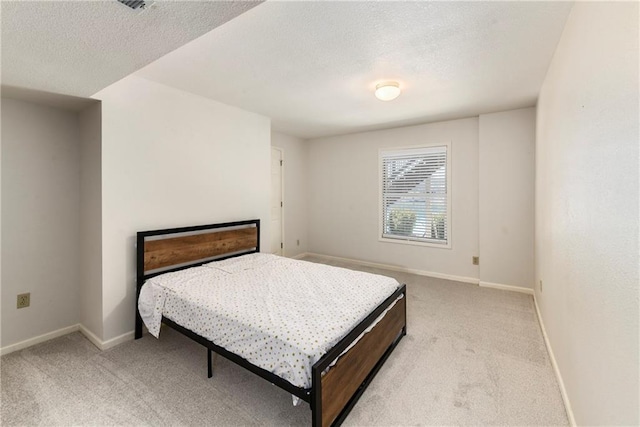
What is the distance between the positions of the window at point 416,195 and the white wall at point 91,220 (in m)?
3.84

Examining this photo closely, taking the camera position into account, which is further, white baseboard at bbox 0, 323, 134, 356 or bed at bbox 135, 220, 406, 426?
white baseboard at bbox 0, 323, 134, 356

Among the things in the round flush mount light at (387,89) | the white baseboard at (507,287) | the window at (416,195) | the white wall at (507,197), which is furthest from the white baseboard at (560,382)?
the round flush mount light at (387,89)

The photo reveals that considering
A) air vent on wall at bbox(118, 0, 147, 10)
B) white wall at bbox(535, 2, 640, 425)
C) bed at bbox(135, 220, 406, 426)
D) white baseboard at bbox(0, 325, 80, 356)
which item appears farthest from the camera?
white baseboard at bbox(0, 325, 80, 356)

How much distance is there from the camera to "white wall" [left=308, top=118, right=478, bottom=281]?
13.3 feet

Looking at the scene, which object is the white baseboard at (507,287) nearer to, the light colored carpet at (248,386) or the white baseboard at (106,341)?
the light colored carpet at (248,386)

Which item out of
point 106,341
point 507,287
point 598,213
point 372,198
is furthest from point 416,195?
point 106,341

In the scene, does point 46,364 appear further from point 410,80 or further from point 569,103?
point 569,103

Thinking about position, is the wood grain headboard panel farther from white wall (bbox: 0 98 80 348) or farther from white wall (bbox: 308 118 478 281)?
white wall (bbox: 308 118 478 281)

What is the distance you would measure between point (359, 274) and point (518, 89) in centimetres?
254

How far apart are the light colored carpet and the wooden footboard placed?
9 centimetres

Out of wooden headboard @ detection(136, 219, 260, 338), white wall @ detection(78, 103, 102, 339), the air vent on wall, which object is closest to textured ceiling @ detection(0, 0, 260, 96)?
the air vent on wall

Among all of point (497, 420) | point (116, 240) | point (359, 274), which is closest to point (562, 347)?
point (497, 420)

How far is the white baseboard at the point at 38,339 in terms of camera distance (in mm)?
2341

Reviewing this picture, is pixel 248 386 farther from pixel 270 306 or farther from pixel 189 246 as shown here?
pixel 189 246
